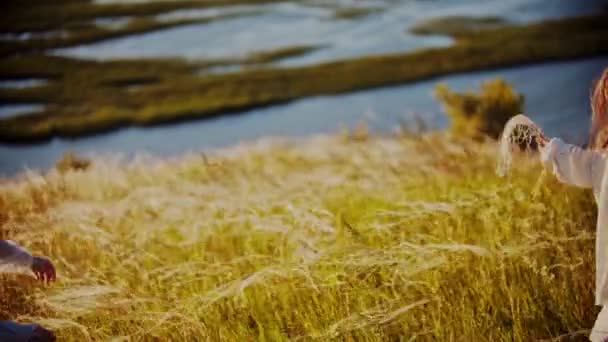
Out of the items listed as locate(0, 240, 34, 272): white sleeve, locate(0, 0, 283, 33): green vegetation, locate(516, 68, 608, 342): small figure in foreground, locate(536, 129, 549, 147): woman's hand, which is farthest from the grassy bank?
locate(516, 68, 608, 342): small figure in foreground

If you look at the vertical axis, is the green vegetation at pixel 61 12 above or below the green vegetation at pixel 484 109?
above

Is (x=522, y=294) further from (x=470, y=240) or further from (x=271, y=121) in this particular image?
(x=271, y=121)

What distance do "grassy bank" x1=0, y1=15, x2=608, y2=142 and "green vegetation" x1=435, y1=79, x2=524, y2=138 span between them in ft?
0.81

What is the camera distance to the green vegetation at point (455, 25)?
3703mm

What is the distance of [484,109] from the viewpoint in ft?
10.8

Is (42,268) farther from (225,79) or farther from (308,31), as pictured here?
(308,31)

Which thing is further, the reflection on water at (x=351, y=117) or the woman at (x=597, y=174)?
the reflection on water at (x=351, y=117)

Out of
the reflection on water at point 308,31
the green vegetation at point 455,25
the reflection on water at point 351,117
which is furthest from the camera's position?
the green vegetation at point 455,25

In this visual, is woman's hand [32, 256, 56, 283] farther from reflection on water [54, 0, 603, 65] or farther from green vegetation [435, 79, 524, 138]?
green vegetation [435, 79, 524, 138]

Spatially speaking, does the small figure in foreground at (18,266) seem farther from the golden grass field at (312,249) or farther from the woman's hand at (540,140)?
the woman's hand at (540,140)

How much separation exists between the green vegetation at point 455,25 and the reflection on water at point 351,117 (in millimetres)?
250

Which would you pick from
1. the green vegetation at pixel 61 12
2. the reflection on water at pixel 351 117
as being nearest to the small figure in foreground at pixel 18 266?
the reflection on water at pixel 351 117

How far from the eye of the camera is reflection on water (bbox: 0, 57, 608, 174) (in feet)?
10.5

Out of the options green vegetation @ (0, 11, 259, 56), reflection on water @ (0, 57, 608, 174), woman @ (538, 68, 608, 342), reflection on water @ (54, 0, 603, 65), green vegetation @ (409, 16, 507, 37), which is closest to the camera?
woman @ (538, 68, 608, 342)
